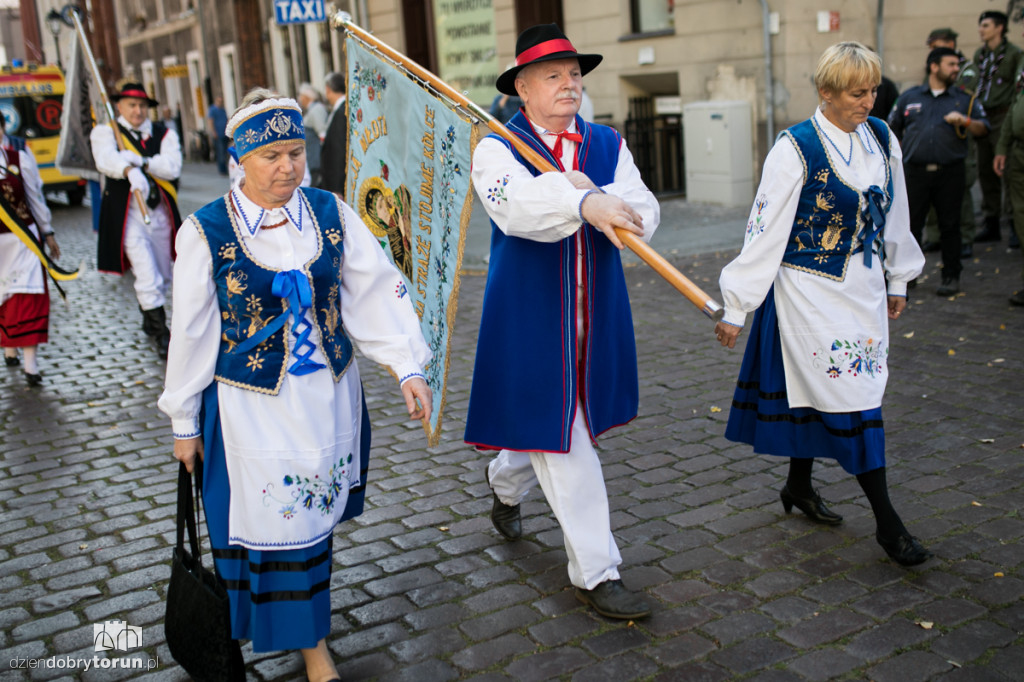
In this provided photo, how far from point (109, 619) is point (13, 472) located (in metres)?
2.17

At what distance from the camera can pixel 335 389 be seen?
317cm

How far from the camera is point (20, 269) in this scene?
741 centimetres

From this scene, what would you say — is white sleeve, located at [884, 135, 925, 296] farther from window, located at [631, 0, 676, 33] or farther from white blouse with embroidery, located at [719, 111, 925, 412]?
window, located at [631, 0, 676, 33]

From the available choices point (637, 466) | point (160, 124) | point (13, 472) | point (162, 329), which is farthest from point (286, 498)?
point (160, 124)

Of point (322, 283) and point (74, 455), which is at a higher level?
point (322, 283)

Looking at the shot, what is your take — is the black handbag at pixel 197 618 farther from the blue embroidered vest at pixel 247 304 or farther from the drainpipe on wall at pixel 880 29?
the drainpipe on wall at pixel 880 29

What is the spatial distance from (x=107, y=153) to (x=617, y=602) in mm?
5945

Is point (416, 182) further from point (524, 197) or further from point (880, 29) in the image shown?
point (880, 29)

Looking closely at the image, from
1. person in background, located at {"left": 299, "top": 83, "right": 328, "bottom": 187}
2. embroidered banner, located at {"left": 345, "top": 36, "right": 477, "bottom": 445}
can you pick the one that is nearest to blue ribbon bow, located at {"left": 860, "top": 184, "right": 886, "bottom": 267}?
embroidered banner, located at {"left": 345, "top": 36, "right": 477, "bottom": 445}

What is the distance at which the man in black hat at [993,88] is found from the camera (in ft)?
31.0

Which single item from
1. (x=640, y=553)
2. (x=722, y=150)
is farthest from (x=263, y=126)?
(x=722, y=150)

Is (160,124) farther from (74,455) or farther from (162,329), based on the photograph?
(74,455)

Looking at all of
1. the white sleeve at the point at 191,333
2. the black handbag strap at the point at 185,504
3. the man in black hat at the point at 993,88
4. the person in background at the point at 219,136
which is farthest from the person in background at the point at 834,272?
the person in background at the point at 219,136

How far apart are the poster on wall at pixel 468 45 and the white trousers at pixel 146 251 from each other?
10.2 meters
